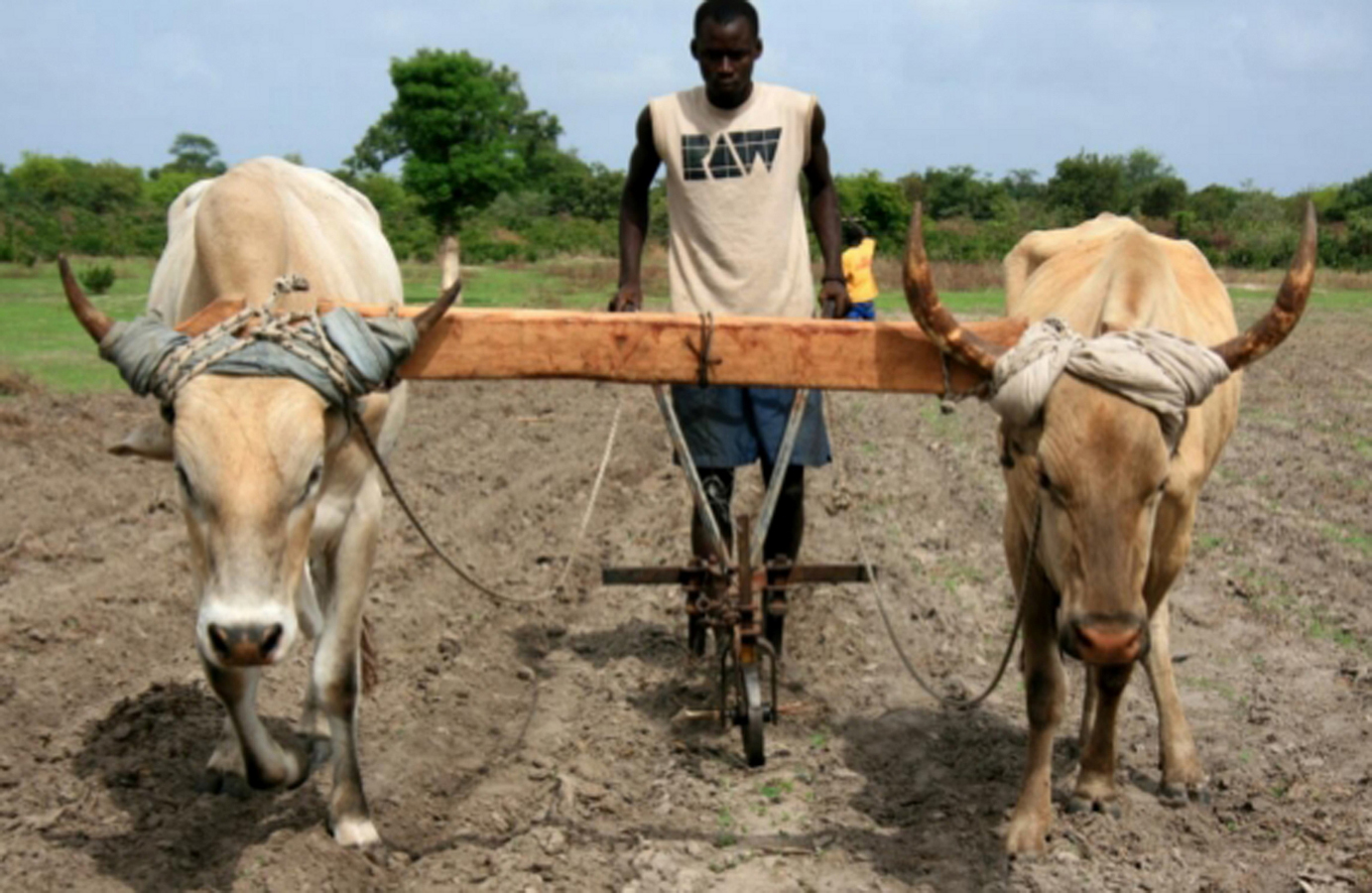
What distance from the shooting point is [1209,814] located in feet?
15.6

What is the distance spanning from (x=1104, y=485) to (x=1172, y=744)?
167cm

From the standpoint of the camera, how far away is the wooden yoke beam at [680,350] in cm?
417

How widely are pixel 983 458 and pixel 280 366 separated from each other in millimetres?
8425

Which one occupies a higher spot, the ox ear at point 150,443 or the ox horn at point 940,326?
the ox horn at point 940,326

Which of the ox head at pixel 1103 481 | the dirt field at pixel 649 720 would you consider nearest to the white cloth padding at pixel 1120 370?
the ox head at pixel 1103 481

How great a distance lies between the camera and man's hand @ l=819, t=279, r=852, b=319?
17.4 feet

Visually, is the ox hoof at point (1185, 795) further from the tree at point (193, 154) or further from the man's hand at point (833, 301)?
the tree at point (193, 154)

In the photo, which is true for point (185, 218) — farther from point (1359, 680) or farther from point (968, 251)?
point (968, 251)

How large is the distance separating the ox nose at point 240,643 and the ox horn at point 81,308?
0.87 metres

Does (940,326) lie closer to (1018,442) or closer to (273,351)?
(1018,442)

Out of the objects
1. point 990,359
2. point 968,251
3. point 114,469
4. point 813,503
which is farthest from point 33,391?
point 968,251

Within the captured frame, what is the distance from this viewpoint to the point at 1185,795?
16.0ft

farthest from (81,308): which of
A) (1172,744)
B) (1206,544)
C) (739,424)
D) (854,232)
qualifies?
(854,232)

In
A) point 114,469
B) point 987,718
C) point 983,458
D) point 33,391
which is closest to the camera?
point 987,718
